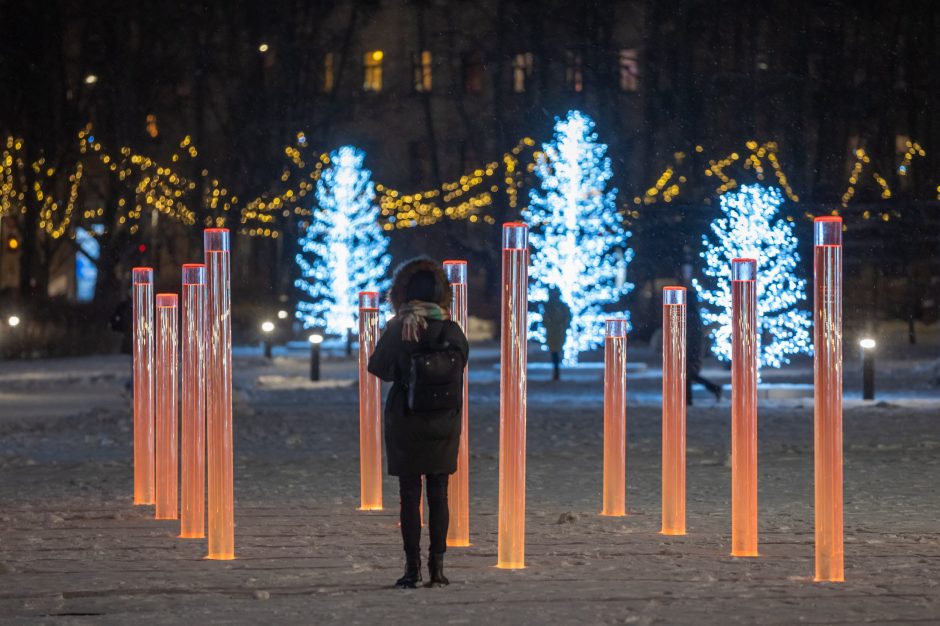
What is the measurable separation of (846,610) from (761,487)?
562cm

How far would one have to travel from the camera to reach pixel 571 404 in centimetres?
2514

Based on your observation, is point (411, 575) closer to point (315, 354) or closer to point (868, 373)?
point (868, 373)

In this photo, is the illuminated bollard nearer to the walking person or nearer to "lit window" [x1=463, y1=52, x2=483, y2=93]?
the walking person

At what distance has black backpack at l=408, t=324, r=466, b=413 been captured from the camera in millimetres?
8453

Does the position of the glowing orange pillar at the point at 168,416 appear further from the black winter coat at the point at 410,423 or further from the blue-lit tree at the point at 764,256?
the blue-lit tree at the point at 764,256

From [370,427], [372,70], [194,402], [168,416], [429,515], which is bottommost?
[429,515]

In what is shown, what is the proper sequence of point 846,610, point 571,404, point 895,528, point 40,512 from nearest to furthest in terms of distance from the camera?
point 846,610
point 895,528
point 40,512
point 571,404

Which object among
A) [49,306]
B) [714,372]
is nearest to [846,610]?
[714,372]

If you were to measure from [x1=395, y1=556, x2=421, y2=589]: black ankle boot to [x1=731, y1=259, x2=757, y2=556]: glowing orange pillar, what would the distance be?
6.27 feet

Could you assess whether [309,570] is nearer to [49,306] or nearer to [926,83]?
[926,83]

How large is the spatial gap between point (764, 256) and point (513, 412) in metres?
27.0

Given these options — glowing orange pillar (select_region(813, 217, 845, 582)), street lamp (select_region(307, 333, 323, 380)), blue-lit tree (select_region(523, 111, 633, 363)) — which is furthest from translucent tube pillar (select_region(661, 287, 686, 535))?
blue-lit tree (select_region(523, 111, 633, 363))

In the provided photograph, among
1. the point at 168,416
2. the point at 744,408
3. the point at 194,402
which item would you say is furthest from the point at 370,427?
the point at 744,408

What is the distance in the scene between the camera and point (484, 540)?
10266 millimetres
